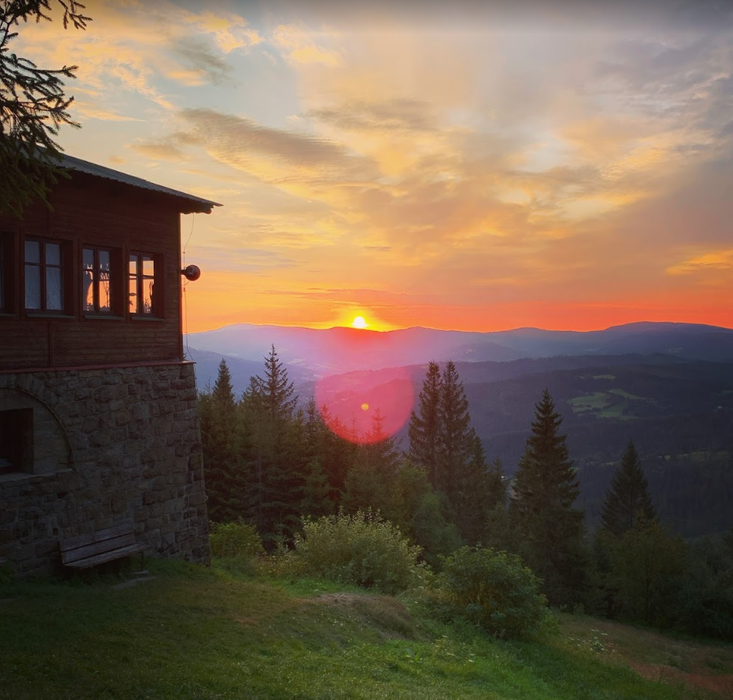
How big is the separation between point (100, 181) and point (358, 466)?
2474 centimetres

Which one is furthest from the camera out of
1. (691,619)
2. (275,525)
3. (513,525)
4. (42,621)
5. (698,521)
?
(698,521)

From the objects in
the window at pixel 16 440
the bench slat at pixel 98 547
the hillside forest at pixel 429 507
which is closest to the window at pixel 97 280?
the window at pixel 16 440

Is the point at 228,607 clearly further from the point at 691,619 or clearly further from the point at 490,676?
the point at 691,619

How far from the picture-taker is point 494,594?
15.5 m

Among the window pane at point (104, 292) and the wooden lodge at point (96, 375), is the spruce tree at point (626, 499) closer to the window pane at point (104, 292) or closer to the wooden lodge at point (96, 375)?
the wooden lodge at point (96, 375)

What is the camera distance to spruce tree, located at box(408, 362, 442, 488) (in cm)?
6319

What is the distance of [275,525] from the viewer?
1318 inches

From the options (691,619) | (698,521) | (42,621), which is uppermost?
(42,621)

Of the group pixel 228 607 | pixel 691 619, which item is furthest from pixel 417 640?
pixel 691 619

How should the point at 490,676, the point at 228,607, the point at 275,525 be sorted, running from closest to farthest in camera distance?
the point at 490,676 → the point at 228,607 → the point at 275,525

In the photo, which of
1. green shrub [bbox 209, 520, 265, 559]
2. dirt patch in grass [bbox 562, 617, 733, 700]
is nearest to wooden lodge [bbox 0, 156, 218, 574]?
green shrub [bbox 209, 520, 265, 559]

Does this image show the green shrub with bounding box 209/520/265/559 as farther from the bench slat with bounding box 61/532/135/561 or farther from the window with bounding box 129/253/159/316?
the window with bounding box 129/253/159/316

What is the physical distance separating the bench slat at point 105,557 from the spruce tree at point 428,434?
49630mm

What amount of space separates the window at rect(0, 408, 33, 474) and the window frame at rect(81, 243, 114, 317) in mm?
2866
